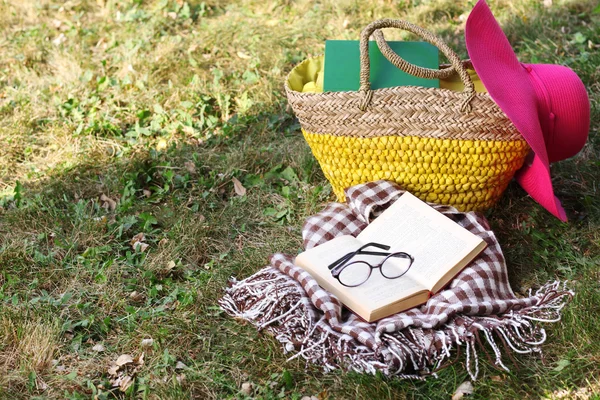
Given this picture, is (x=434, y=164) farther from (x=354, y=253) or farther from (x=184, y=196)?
(x=184, y=196)

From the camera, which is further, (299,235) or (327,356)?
(299,235)

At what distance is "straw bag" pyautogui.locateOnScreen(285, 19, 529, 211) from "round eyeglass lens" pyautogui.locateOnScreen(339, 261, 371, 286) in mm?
518

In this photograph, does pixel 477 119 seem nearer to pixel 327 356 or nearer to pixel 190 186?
pixel 327 356

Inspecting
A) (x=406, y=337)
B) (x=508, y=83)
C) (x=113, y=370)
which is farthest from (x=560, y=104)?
(x=113, y=370)

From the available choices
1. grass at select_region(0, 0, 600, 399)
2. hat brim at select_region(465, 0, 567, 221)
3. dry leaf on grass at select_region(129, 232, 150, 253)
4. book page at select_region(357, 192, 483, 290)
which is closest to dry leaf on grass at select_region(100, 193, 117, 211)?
grass at select_region(0, 0, 600, 399)

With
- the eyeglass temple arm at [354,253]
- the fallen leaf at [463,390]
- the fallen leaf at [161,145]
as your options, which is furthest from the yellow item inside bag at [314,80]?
the fallen leaf at [463,390]

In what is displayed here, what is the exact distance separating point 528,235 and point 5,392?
2212 mm

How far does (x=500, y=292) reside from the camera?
105 inches

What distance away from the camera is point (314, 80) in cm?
333

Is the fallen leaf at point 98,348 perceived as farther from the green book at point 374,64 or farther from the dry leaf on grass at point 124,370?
the green book at point 374,64

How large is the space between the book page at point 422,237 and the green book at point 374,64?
1.65 feet

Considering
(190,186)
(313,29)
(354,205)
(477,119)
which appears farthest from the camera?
(313,29)

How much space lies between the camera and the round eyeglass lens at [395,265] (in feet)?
8.80

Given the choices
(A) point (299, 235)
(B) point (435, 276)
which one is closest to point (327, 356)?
(B) point (435, 276)
